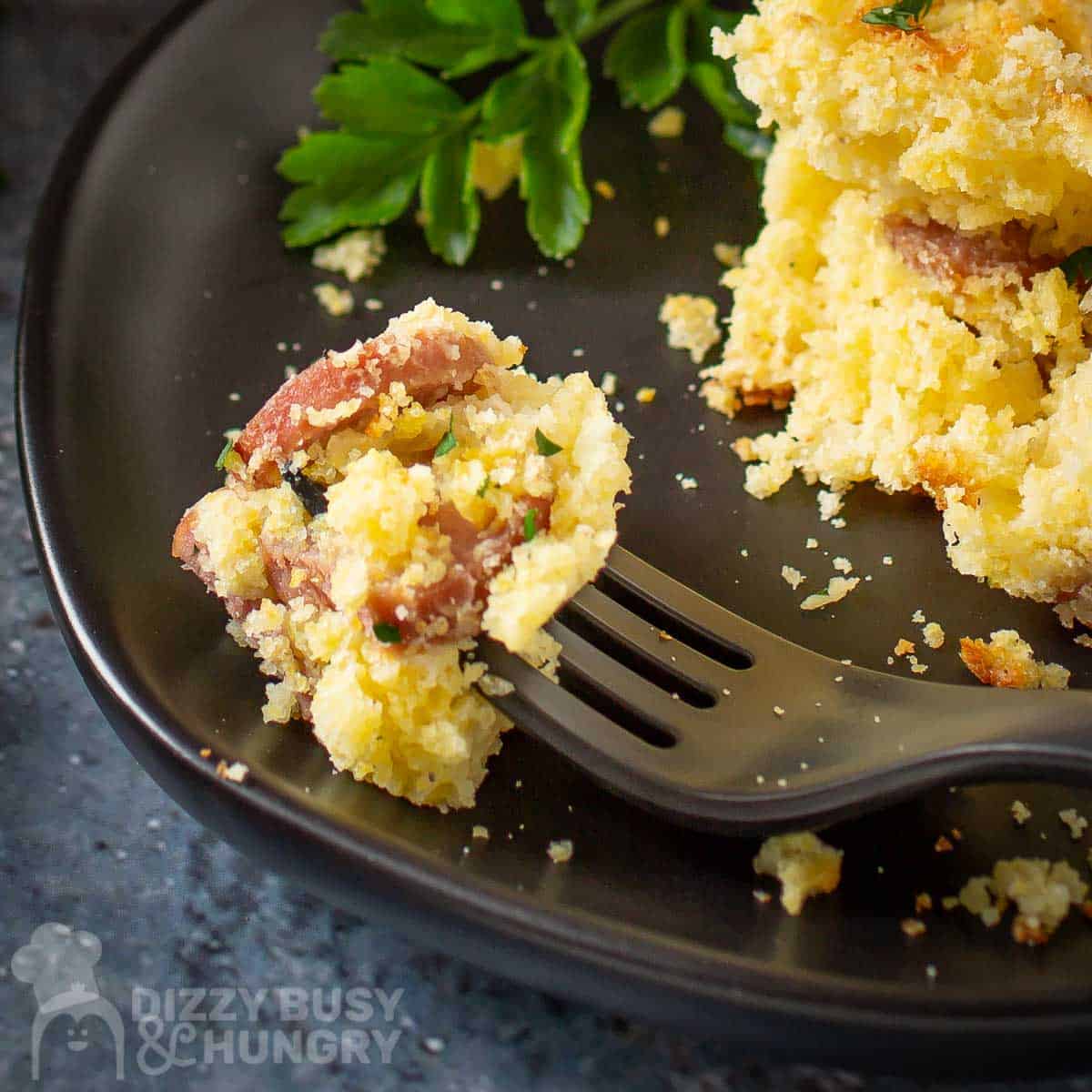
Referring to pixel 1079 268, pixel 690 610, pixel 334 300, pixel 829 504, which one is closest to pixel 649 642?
pixel 690 610

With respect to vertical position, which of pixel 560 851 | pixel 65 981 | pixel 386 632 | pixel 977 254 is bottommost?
pixel 65 981

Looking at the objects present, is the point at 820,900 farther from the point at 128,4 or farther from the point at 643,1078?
the point at 128,4

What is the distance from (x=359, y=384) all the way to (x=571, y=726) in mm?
526

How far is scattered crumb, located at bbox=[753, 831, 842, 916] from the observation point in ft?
5.63

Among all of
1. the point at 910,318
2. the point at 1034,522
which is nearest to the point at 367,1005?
the point at 1034,522

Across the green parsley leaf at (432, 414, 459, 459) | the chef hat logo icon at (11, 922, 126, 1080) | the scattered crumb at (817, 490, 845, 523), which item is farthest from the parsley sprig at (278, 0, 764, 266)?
the chef hat logo icon at (11, 922, 126, 1080)

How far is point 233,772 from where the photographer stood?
1.75 m

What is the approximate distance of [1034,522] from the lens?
2016 mm

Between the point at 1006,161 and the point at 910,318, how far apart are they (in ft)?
0.86

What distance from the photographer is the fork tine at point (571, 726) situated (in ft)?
5.69

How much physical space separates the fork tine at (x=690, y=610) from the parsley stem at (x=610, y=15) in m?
1.26

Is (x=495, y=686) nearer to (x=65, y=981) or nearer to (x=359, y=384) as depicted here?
(x=359, y=384)

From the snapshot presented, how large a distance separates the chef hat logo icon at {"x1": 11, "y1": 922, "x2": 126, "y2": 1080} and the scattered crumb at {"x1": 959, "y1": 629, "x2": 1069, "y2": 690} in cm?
125
